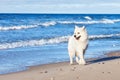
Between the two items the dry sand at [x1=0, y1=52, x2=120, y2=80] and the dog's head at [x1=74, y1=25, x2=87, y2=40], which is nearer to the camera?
the dry sand at [x1=0, y1=52, x2=120, y2=80]

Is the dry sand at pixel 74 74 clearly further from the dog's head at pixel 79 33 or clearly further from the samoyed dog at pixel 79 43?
the dog's head at pixel 79 33

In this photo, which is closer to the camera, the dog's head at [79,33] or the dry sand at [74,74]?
the dry sand at [74,74]

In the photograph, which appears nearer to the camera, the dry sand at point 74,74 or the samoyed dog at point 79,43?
the dry sand at point 74,74

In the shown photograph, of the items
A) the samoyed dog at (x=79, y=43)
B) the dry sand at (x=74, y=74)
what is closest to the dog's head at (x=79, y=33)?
the samoyed dog at (x=79, y=43)

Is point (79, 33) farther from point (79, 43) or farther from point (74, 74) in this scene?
point (74, 74)

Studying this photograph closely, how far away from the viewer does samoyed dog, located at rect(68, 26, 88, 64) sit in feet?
41.8

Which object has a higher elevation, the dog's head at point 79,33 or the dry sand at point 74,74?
the dog's head at point 79,33

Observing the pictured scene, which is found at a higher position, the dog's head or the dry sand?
the dog's head

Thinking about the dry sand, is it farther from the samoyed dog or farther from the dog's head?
the dog's head

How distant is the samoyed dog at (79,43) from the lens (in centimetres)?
1275

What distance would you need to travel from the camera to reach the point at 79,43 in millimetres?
12930

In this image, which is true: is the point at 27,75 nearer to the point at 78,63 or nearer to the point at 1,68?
the point at 1,68

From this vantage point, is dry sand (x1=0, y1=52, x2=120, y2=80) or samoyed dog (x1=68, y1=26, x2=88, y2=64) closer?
dry sand (x1=0, y1=52, x2=120, y2=80)

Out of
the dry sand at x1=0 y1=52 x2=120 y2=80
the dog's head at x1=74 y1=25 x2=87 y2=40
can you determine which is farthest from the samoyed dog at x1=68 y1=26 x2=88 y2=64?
the dry sand at x1=0 y1=52 x2=120 y2=80
